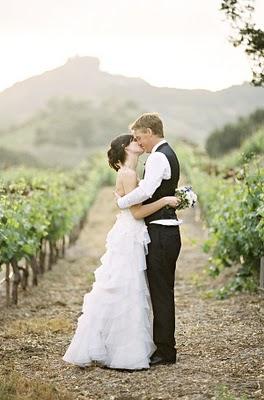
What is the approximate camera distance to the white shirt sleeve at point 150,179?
617cm

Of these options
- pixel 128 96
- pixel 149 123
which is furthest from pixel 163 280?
pixel 128 96

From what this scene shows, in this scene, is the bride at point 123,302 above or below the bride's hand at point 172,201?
below

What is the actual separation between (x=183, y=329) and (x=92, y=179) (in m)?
20.0

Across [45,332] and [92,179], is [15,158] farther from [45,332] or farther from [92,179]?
[45,332]

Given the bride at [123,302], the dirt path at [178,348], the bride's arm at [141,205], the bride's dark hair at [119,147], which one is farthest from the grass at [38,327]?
the bride's dark hair at [119,147]

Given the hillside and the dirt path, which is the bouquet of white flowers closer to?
the dirt path

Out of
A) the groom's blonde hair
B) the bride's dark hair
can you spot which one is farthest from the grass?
the groom's blonde hair

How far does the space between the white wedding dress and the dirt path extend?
0.49 feet

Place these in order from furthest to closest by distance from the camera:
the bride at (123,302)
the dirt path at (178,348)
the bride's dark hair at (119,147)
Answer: the bride's dark hair at (119,147) < the bride at (123,302) < the dirt path at (178,348)

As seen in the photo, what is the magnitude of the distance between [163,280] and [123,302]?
0.35 meters

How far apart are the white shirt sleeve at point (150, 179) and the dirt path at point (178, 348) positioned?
1.29 m

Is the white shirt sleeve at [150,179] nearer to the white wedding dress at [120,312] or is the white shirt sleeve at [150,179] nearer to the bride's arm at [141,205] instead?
the bride's arm at [141,205]

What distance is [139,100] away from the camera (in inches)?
4077

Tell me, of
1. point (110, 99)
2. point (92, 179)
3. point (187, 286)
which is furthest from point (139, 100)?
point (187, 286)
